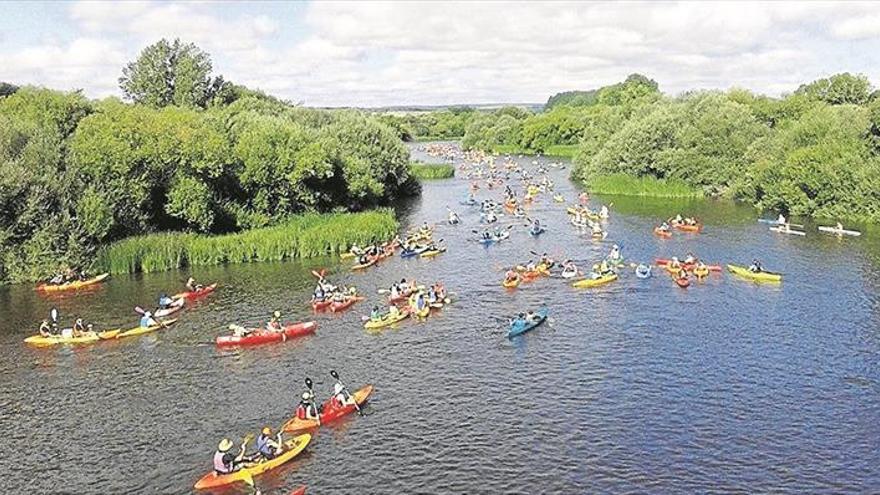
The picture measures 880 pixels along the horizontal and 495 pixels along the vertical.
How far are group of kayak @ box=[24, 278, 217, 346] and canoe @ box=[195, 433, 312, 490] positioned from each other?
1822 cm

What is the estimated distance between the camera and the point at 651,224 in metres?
76.0

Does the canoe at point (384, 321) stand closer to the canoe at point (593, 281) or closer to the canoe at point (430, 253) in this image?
the canoe at point (593, 281)

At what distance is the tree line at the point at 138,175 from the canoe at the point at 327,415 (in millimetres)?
32228

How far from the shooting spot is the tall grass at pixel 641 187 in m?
94.1

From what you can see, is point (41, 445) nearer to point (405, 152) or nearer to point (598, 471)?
point (598, 471)

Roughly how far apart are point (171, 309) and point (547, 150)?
13666 centimetres

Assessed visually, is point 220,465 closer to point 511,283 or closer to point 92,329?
point 92,329

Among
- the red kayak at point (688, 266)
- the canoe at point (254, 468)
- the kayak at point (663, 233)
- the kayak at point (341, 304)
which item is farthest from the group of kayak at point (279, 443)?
the kayak at point (663, 233)

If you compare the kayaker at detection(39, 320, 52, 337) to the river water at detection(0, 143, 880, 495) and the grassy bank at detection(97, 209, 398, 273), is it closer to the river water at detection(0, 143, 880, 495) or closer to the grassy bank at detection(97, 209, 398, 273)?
the river water at detection(0, 143, 880, 495)

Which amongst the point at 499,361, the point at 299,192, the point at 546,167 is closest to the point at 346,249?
the point at 299,192

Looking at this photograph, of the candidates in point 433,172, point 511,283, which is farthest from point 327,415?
point 433,172

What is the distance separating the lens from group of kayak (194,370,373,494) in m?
27.3

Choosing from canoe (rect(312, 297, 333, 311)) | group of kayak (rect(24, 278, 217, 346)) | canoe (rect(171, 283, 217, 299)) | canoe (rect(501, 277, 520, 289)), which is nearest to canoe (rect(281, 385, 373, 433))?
canoe (rect(312, 297, 333, 311))

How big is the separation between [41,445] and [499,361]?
65.0ft
